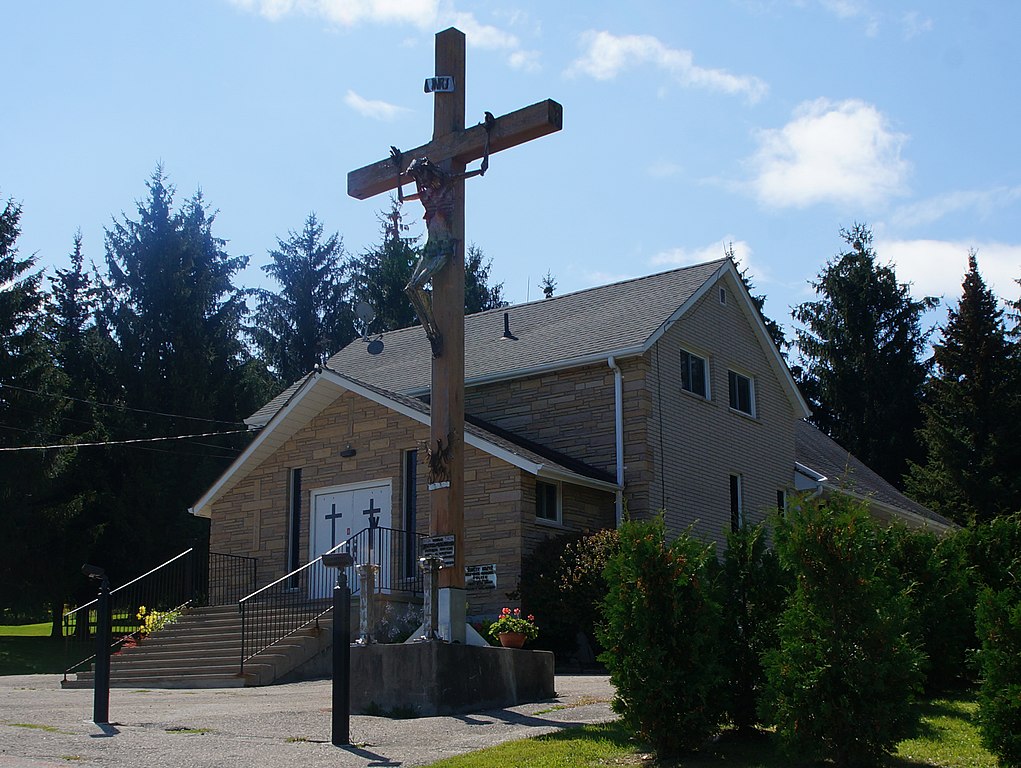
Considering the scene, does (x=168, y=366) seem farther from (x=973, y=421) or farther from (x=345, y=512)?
(x=973, y=421)

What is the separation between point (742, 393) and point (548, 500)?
254 inches

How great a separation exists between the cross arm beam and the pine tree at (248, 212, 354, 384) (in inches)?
1413

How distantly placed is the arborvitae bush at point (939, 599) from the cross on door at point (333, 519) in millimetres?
11665

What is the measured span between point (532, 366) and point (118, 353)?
820 inches

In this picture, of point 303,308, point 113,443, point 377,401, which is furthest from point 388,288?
point 377,401

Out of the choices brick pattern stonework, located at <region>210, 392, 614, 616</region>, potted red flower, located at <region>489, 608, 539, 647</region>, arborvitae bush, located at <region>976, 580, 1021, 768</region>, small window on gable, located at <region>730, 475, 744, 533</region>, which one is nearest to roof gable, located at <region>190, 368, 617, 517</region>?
brick pattern stonework, located at <region>210, 392, 614, 616</region>

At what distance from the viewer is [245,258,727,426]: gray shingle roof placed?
21125mm

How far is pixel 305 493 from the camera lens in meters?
21.4

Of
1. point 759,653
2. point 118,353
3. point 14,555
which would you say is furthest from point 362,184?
point 118,353

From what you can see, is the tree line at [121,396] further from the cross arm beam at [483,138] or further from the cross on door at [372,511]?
the cross arm beam at [483,138]

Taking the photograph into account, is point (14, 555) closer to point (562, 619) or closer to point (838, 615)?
point (562, 619)

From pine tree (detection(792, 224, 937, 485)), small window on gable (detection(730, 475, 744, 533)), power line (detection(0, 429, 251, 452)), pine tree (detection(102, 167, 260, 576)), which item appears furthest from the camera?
pine tree (detection(792, 224, 937, 485))

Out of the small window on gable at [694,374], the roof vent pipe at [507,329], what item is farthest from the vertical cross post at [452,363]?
the roof vent pipe at [507,329]

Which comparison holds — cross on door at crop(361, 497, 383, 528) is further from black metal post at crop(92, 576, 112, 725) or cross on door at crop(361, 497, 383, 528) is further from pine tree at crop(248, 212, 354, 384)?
pine tree at crop(248, 212, 354, 384)
